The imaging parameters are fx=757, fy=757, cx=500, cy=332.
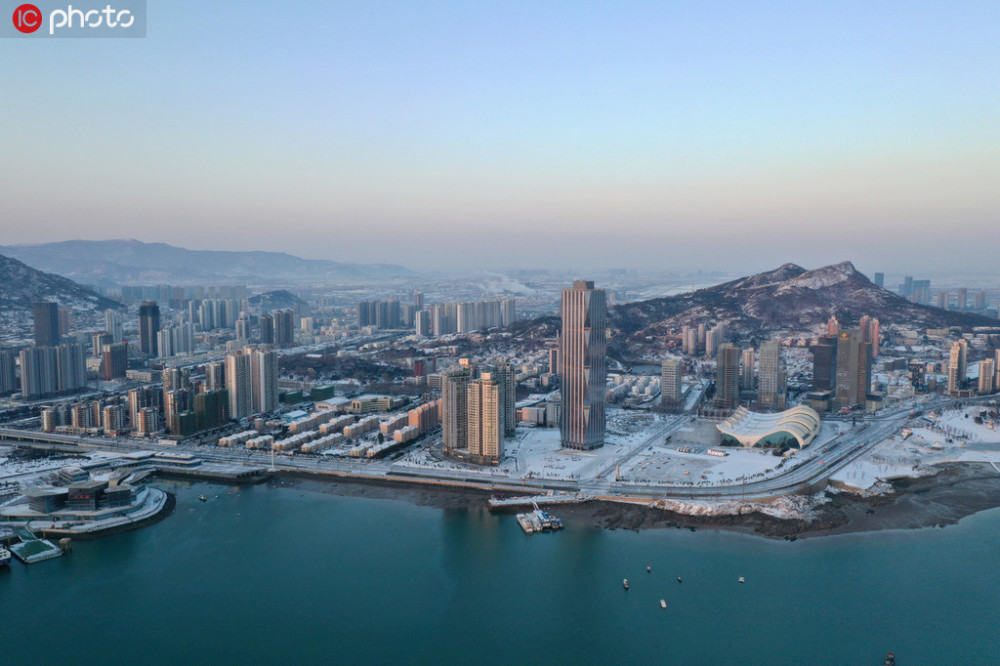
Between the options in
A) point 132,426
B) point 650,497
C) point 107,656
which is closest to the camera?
point 107,656

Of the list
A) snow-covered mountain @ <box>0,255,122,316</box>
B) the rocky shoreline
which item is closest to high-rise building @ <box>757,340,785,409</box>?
the rocky shoreline

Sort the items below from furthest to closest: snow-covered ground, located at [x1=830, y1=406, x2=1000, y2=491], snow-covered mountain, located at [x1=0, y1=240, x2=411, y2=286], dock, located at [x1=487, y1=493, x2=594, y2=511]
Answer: snow-covered mountain, located at [x1=0, y1=240, x2=411, y2=286] < snow-covered ground, located at [x1=830, y1=406, x2=1000, y2=491] < dock, located at [x1=487, y1=493, x2=594, y2=511]

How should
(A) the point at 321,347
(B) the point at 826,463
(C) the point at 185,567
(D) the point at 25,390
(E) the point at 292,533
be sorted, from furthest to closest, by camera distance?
(A) the point at 321,347, (D) the point at 25,390, (B) the point at 826,463, (E) the point at 292,533, (C) the point at 185,567

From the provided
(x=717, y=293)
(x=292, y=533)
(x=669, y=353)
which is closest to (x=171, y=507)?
(x=292, y=533)

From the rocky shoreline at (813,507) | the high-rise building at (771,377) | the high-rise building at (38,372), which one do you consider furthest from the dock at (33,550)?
the high-rise building at (771,377)

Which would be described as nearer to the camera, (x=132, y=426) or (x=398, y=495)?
(x=398, y=495)

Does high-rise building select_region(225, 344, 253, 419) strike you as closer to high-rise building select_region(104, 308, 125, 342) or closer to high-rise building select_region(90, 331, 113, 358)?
high-rise building select_region(90, 331, 113, 358)

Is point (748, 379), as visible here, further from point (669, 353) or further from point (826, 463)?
point (826, 463)
